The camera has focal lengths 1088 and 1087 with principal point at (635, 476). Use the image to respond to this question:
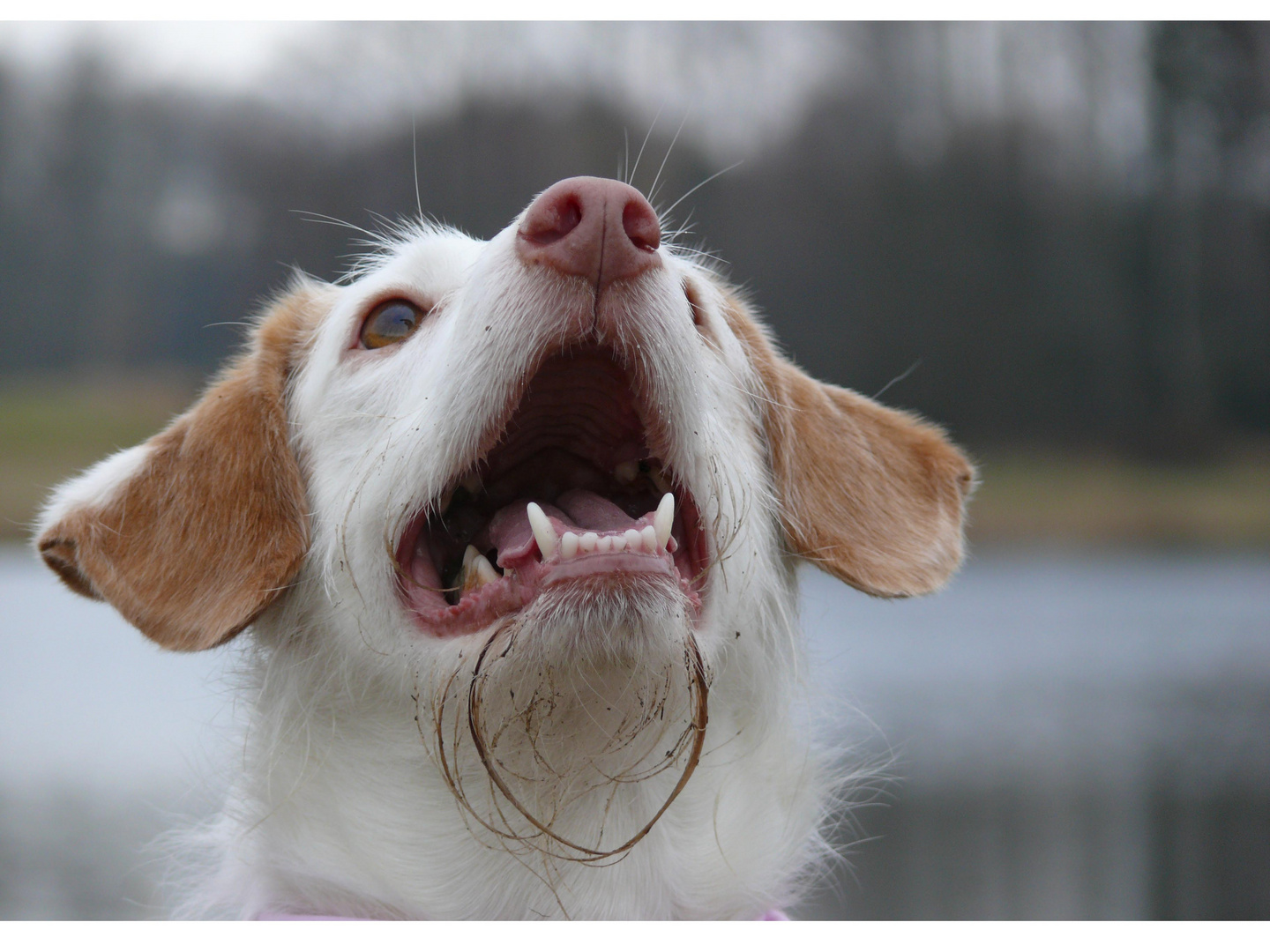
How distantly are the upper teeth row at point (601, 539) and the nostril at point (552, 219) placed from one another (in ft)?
1.47

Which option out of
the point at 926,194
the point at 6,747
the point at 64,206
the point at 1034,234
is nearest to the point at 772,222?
the point at 926,194

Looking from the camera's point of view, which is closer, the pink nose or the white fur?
the pink nose

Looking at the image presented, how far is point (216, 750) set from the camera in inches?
97.8

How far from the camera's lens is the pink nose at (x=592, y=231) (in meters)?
1.72

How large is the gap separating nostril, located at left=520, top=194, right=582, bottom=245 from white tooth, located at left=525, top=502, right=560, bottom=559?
454 mm

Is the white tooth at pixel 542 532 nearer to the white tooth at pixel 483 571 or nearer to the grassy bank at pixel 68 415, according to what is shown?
the white tooth at pixel 483 571

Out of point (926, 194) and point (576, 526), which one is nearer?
point (576, 526)

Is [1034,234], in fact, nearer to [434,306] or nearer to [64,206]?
[434,306]

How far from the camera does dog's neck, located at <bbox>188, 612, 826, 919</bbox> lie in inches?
83.7

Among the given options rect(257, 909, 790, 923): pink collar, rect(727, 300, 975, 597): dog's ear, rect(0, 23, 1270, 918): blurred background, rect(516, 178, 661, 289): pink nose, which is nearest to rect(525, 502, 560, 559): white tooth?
rect(516, 178, 661, 289): pink nose

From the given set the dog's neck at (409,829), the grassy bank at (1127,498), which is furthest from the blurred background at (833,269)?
the dog's neck at (409,829)

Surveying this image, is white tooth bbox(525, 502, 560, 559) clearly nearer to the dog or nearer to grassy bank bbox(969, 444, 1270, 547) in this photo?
the dog

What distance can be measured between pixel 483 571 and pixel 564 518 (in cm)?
18

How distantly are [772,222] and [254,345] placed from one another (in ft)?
6.26
